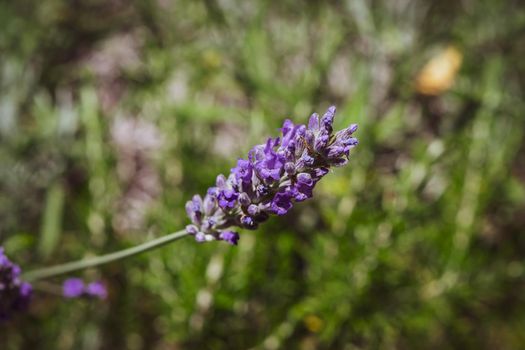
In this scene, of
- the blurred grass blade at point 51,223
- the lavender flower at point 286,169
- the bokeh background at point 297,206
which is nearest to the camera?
the lavender flower at point 286,169

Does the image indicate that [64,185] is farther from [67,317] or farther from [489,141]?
[489,141]

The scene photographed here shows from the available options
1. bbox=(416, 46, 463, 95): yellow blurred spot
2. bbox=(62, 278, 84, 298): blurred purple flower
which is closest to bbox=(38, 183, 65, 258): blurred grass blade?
bbox=(62, 278, 84, 298): blurred purple flower

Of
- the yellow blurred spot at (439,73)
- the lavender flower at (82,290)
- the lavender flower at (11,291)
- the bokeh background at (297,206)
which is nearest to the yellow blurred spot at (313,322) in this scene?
the bokeh background at (297,206)

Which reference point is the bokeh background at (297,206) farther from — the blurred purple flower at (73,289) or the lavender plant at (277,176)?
the lavender plant at (277,176)

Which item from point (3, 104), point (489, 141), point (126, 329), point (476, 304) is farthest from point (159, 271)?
point (489, 141)

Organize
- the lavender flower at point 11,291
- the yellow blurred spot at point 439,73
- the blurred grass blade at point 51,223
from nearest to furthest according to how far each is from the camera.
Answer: the lavender flower at point 11,291
the blurred grass blade at point 51,223
the yellow blurred spot at point 439,73

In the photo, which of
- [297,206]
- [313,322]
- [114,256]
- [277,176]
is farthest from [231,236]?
[297,206]
